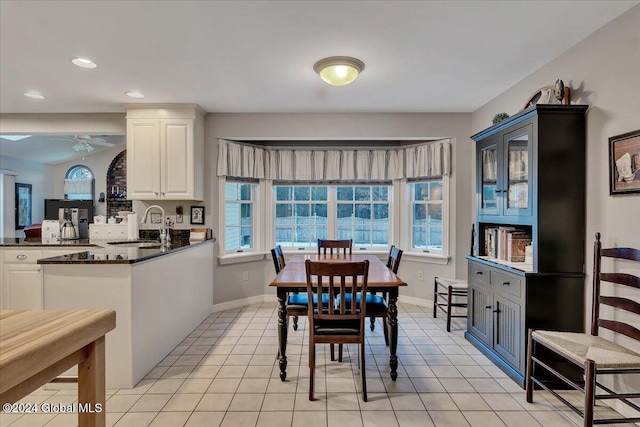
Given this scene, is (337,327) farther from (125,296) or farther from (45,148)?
(45,148)

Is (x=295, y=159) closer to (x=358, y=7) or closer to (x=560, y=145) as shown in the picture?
(x=358, y=7)

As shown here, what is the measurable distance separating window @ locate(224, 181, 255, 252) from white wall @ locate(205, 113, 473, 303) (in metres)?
0.22

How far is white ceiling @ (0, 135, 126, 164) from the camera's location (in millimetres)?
6676

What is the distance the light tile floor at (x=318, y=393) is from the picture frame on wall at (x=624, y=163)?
1.44 meters

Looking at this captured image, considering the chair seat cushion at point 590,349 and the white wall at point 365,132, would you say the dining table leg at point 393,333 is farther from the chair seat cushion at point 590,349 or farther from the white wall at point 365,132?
the white wall at point 365,132

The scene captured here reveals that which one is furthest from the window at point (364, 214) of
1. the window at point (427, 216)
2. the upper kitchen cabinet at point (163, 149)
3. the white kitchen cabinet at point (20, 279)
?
the white kitchen cabinet at point (20, 279)

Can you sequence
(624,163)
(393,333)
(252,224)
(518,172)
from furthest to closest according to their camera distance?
(252,224) → (518,172) → (393,333) → (624,163)

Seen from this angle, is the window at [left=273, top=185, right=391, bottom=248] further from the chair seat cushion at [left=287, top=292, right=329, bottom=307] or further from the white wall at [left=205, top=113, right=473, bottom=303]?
the chair seat cushion at [left=287, top=292, right=329, bottom=307]

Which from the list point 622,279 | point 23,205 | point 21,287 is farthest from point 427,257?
point 23,205

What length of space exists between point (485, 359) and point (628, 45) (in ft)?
8.21

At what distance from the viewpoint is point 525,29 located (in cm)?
219

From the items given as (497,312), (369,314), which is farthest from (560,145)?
(369,314)

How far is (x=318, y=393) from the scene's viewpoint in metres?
2.24

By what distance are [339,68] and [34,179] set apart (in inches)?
368
